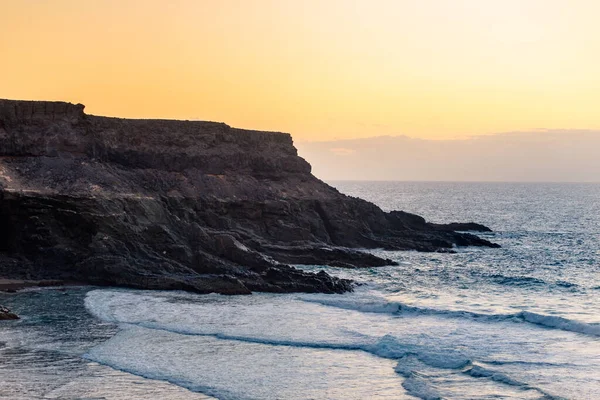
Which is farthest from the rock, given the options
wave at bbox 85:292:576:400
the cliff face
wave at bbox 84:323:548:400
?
the cliff face

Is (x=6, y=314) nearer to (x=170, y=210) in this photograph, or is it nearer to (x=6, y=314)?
(x=6, y=314)

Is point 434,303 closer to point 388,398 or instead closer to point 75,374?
point 388,398

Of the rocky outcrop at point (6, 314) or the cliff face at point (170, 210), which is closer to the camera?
the rocky outcrop at point (6, 314)

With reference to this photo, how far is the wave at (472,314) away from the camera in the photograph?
27781 mm

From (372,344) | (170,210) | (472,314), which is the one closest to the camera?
(372,344)

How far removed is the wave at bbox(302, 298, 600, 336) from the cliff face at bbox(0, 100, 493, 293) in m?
2.89

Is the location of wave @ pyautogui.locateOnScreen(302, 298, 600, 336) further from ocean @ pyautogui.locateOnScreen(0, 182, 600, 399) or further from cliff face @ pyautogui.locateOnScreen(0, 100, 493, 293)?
cliff face @ pyautogui.locateOnScreen(0, 100, 493, 293)

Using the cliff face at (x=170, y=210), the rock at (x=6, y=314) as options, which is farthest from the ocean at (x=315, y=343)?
the cliff face at (x=170, y=210)

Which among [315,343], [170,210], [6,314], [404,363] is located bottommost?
[404,363]

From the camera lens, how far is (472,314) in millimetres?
30344

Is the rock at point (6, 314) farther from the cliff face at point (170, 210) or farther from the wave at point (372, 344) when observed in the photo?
the cliff face at point (170, 210)

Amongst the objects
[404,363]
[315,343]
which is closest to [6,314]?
[315,343]

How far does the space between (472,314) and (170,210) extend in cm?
2016

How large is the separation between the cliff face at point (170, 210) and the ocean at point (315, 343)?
3.24 meters
